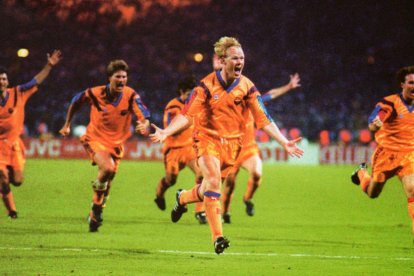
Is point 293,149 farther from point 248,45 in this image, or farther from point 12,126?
point 248,45

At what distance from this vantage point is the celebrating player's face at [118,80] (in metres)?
11.8

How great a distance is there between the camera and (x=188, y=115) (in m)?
8.89

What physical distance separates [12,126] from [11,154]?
483 millimetres

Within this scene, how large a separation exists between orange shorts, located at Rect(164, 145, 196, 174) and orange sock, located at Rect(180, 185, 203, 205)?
4.79 metres

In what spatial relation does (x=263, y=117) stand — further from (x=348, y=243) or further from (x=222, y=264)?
(x=348, y=243)

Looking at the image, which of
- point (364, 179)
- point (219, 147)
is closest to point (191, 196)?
point (219, 147)

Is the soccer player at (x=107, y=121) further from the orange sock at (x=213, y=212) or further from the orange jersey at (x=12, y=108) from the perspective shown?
the orange sock at (x=213, y=212)

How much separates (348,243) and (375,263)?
205 cm

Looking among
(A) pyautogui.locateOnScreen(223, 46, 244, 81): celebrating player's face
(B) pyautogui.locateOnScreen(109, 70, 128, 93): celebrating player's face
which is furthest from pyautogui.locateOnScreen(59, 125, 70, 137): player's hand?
(A) pyautogui.locateOnScreen(223, 46, 244, 81): celebrating player's face

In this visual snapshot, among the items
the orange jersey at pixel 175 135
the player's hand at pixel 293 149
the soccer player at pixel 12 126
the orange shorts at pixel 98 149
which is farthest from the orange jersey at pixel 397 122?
the soccer player at pixel 12 126

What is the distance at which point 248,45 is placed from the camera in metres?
49.6

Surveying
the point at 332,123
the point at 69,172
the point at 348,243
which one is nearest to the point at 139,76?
the point at 332,123

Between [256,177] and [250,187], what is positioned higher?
[256,177]

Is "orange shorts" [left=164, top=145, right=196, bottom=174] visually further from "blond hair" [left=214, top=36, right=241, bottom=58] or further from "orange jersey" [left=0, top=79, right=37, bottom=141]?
"blond hair" [left=214, top=36, right=241, bottom=58]
